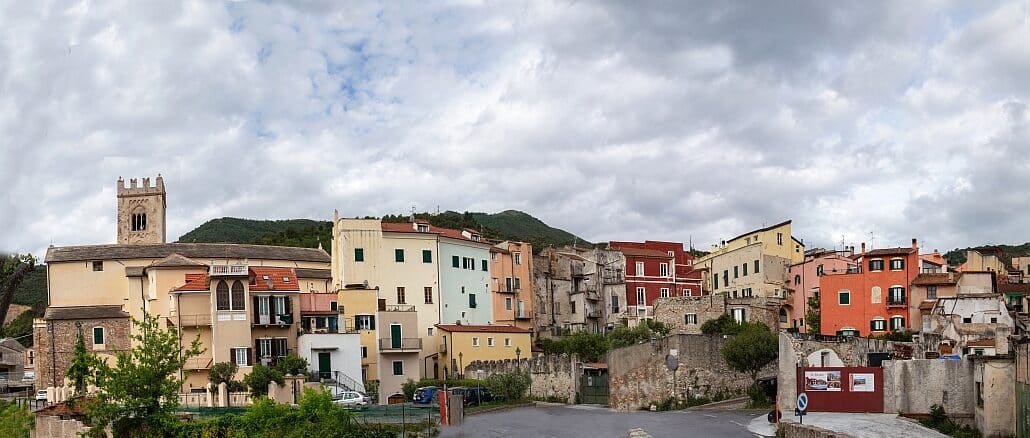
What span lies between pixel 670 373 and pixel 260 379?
1894cm

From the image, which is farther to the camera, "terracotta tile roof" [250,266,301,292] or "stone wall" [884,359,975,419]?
"terracotta tile roof" [250,266,301,292]

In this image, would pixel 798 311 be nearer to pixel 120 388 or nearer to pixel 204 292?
pixel 204 292

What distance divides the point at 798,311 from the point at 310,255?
110ft

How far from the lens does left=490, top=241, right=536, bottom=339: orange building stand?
2931 inches

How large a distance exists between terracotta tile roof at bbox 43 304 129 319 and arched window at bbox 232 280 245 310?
12.4 m

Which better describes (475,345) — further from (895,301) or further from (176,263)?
(895,301)

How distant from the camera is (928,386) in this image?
38312 millimetres

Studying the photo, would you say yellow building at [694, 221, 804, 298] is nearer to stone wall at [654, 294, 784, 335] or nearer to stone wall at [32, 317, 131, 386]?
stone wall at [654, 294, 784, 335]

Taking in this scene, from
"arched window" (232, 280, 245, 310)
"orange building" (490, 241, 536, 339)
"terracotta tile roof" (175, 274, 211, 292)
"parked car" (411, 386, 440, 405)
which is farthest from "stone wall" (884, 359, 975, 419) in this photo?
"orange building" (490, 241, 536, 339)

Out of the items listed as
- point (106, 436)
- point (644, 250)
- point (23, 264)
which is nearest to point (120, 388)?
point (106, 436)

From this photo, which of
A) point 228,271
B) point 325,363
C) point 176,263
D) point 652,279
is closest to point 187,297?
point 228,271

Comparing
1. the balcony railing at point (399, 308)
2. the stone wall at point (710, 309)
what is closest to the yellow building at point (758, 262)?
the stone wall at point (710, 309)

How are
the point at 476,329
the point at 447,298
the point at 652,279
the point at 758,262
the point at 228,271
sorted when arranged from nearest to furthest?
the point at 228,271
the point at 476,329
the point at 447,298
the point at 758,262
the point at 652,279

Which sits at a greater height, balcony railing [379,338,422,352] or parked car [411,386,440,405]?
balcony railing [379,338,422,352]
